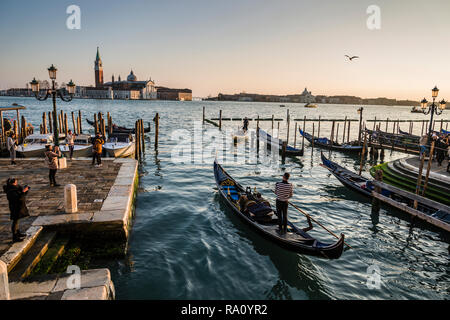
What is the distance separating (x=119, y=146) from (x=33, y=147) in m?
4.43

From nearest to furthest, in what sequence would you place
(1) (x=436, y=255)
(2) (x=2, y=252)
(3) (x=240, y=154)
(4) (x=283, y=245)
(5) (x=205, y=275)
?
(2) (x=2, y=252) < (5) (x=205, y=275) < (4) (x=283, y=245) < (1) (x=436, y=255) < (3) (x=240, y=154)

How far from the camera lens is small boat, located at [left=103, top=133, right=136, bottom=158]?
17487mm

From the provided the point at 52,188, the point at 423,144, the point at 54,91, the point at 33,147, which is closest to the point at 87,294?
the point at 52,188

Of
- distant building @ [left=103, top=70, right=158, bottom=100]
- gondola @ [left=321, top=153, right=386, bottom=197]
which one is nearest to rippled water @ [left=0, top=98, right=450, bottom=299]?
gondola @ [left=321, top=153, right=386, bottom=197]

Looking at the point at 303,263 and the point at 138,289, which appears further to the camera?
the point at 303,263

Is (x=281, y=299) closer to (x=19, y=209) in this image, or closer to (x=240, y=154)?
(x=19, y=209)

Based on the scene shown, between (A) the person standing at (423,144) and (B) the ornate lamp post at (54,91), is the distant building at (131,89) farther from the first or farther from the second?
(A) the person standing at (423,144)

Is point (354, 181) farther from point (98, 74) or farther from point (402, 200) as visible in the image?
point (98, 74)

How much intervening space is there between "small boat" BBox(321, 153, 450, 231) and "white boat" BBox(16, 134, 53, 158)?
51.5ft

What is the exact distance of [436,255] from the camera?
834cm

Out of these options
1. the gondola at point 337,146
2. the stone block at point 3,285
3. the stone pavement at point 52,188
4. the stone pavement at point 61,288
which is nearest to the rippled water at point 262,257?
the stone pavement at point 61,288

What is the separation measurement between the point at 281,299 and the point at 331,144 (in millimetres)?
21919

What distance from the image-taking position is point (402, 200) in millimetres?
11391
